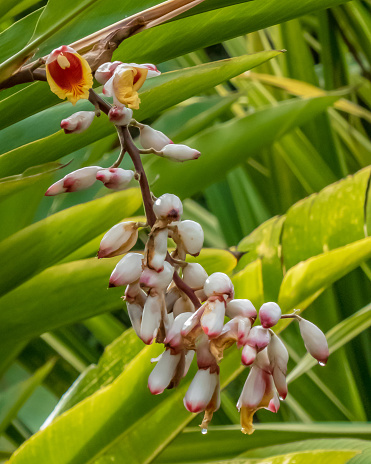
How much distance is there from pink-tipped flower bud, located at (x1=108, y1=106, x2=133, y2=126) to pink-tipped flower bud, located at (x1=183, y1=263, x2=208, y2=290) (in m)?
0.08

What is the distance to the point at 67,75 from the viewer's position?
1.02ft

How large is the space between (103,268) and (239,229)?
2.36 feet

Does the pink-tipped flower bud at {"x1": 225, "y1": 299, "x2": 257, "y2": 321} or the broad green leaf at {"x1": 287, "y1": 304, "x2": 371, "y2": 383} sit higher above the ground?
the pink-tipped flower bud at {"x1": 225, "y1": 299, "x2": 257, "y2": 321}

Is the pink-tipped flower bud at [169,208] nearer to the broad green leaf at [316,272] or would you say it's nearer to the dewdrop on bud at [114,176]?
the dewdrop on bud at [114,176]

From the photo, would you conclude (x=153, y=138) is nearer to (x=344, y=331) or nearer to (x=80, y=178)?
(x=80, y=178)

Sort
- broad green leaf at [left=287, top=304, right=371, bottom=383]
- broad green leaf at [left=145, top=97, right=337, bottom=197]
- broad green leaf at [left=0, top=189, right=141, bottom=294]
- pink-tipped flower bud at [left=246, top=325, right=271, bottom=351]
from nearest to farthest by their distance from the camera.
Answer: pink-tipped flower bud at [left=246, top=325, right=271, bottom=351] < broad green leaf at [left=0, top=189, right=141, bottom=294] < broad green leaf at [left=145, top=97, right=337, bottom=197] < broad green leaf at [left=287, top=304, right=371, bottom=383]

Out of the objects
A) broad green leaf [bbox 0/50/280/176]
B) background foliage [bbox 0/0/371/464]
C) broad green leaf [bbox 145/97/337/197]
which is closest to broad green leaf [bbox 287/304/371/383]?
background foliage [bbox 0/0/371/464]

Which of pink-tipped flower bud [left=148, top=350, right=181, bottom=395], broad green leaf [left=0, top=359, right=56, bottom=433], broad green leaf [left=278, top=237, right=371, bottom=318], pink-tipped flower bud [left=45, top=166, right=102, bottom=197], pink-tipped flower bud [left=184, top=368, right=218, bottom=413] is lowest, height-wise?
broad green leaf [left=0, top=359, right=56, bottom=433]

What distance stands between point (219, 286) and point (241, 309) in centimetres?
1

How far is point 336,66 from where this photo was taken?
1.29m

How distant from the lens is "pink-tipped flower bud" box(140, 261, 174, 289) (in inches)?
11.0

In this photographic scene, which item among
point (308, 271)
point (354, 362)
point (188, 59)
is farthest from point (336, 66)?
point (308, 271)

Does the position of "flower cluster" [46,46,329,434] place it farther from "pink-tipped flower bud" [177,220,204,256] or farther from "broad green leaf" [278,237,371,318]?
"broad green leaf" [278,237,371,318]

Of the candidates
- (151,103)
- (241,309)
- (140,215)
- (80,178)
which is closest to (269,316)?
(241,309)
